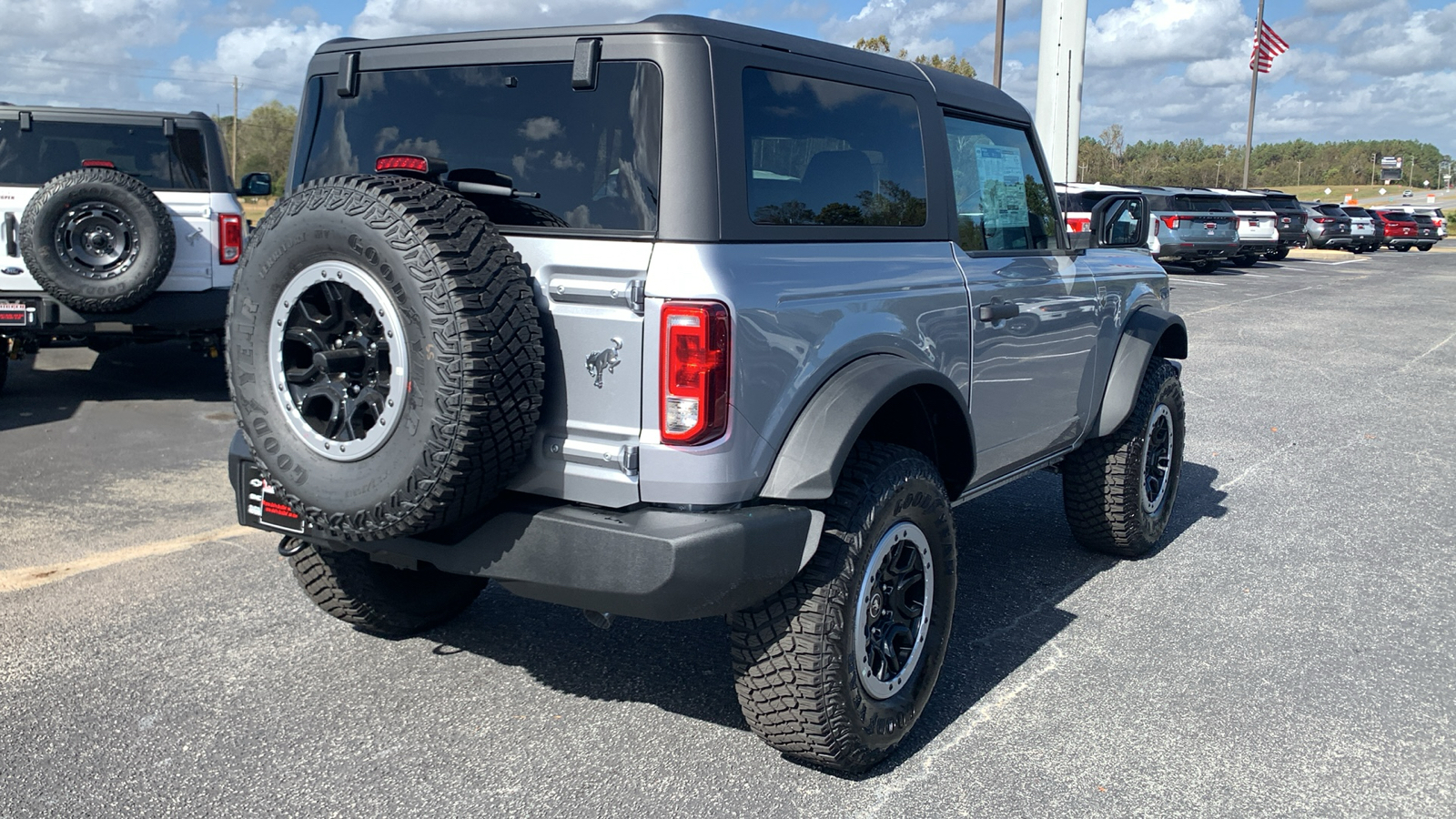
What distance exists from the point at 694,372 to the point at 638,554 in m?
0.46

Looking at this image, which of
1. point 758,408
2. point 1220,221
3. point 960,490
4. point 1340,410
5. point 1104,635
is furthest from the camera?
point 1220,221

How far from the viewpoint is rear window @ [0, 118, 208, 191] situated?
8023 millimetres

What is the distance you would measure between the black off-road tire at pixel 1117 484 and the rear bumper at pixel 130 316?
5.55m

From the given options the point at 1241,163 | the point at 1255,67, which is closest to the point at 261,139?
the point at 1255,67

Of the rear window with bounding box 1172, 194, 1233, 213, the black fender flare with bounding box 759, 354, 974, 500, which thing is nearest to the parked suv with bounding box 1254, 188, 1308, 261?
the rear window with bounding box 1172, 194, 1233, 213

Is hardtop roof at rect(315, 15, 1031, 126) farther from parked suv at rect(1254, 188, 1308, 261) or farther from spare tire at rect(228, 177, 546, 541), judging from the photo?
parked suv at rect(1254, 188, 1308, 261)

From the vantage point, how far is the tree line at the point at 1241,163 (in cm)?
6644

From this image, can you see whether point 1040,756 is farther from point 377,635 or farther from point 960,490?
point 377,635

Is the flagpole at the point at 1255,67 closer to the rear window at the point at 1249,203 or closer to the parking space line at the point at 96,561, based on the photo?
the rear window at the point at 1249,203

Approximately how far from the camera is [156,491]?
6.15 metres

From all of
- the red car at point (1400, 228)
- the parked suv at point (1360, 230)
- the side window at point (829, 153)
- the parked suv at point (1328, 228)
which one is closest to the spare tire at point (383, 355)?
the side window at point (829, 153)

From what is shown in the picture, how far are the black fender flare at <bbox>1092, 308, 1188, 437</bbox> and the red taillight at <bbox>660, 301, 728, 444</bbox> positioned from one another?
2696 mm

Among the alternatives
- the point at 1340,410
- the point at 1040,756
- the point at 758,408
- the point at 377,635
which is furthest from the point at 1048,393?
the point at 1340,410

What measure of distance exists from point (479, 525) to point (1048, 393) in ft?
7.91
